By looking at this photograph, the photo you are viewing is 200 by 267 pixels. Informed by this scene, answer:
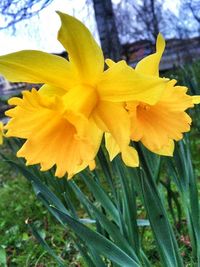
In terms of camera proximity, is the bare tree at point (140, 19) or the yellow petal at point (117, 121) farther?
the bare tree at point (140, 19)

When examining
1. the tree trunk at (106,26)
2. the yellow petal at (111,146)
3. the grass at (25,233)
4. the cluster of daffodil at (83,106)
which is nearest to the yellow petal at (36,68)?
the cluster of daffodil at (83,106)

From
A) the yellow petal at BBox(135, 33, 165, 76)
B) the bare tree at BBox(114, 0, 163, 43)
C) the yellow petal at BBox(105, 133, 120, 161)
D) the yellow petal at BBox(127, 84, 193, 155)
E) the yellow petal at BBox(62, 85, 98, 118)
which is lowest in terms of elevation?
the bare tree at BBox(114, 0, 163, 43)

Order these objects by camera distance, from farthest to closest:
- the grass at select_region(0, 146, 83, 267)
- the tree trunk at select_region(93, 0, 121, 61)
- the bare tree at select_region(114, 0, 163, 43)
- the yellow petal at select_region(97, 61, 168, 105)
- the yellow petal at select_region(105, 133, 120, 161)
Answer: the bare tree at select_region(114, 0, 163, 43)
the tree trunk at select_region(93, 0, 121, 61)
the grass at select_region(0, 146, 83, 267)
the yellow petal at select_region(105, 133, 120, 161)
the yellow petal at select_region(97, 61, 168, 105)

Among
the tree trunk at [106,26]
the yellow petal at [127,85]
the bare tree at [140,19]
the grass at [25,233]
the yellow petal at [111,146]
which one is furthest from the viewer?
the bare tree at [140,19]

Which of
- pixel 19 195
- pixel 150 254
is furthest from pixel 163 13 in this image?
pixel 150 254

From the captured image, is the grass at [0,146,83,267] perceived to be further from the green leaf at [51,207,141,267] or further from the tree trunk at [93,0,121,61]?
the tree trunk at [93,0,121,61]

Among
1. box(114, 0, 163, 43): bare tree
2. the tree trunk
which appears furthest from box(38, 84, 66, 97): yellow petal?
box(114, 0, 163, 43): bare tree

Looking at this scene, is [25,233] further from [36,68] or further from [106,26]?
[106,26]

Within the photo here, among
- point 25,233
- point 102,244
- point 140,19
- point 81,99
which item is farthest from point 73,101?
point 140,19

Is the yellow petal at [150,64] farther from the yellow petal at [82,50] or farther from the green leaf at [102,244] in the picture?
the green leaf at [102,244]
